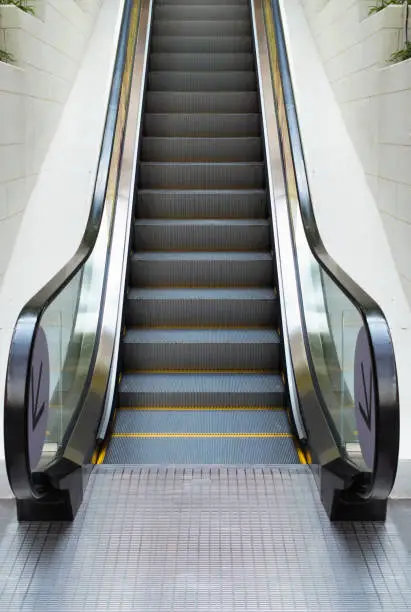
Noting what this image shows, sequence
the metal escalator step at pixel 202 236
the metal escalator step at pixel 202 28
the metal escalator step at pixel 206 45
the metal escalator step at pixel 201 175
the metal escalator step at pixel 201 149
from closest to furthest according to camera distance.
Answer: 1. the metal escalator step at pixel 202 236
2. the metal escalator step at pixel 201 175
3. the metal escalator step at pixel 201 149
4. the metal escalator step at pixel 206 45
5. the metal escalator step at pixel 202 28

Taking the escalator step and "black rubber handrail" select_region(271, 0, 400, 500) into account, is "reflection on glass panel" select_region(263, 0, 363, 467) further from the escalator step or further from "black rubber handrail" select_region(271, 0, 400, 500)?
the escalator step

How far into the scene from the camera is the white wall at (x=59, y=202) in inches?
205

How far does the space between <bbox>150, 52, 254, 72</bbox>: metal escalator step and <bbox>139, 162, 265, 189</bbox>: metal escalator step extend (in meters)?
1.85

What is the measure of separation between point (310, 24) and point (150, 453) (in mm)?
5838

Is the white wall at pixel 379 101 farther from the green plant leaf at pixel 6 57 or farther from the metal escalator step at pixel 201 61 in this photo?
the green plant leaf at pixel 6 57

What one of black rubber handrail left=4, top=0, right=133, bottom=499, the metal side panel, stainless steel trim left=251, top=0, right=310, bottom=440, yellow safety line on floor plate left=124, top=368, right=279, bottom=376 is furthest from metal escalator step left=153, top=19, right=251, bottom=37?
the metal side panel

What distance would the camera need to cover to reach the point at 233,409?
192 inches

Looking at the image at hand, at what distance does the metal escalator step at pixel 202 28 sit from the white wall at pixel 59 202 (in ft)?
3.24

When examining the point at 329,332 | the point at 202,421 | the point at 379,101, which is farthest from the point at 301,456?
the point at 379,101

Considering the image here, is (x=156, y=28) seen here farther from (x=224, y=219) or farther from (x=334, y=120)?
(x=224, y=219)

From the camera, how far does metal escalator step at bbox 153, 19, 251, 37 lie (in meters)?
8.37

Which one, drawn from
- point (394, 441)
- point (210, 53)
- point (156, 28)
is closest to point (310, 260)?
point (394, 441)

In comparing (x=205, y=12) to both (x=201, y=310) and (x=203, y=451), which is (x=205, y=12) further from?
(x=203, y=451)

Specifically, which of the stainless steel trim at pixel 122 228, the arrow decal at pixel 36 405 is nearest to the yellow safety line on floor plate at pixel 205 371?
the stainless steel trim at pixel 122 228
